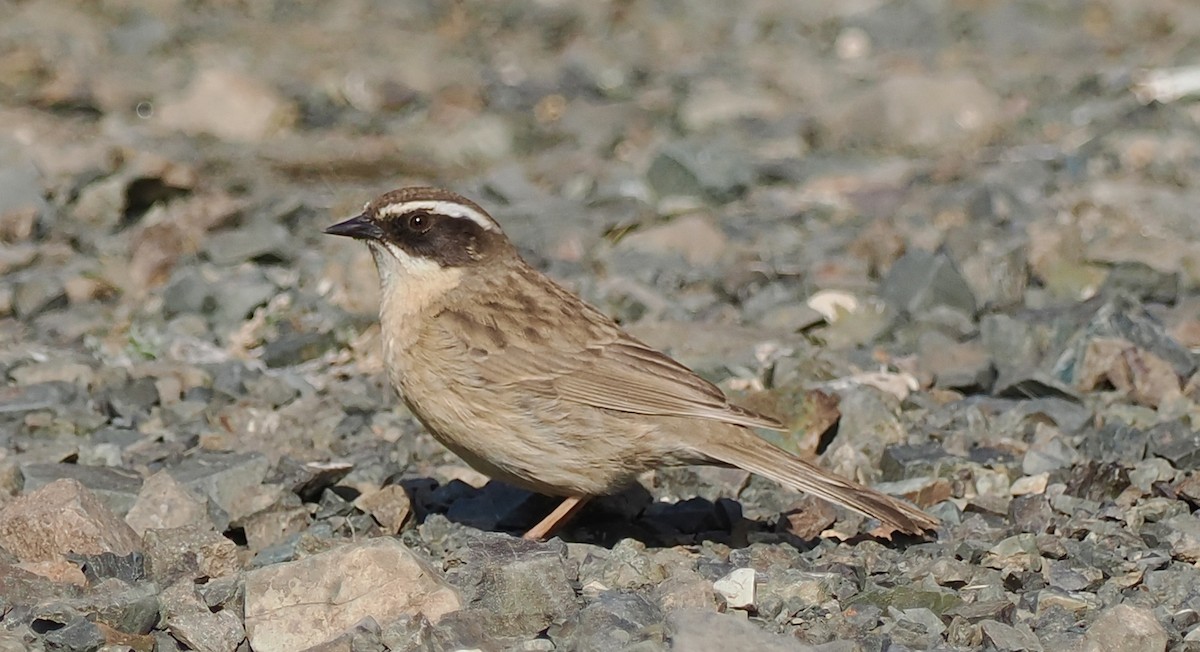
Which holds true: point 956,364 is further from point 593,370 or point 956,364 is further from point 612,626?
point 612,626

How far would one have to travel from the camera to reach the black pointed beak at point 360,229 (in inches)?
297

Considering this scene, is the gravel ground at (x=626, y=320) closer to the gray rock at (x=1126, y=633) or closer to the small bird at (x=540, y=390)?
the gray rock at (x=1126, y=633)

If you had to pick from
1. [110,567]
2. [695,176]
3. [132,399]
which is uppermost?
[110,567]

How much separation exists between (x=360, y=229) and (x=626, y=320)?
2.95 m

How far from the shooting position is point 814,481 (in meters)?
6.97

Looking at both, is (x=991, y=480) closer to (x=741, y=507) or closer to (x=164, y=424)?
(x=741, y=507)

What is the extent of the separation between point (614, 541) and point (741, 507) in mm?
621

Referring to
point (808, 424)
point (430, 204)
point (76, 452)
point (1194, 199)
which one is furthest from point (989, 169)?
point (76, 452)

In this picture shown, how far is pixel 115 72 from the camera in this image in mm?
16516

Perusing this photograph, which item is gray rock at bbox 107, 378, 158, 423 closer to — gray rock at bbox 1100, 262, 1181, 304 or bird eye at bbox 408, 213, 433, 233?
bird eye at bbox 408, 213, 433, 233

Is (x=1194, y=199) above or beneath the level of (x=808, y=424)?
beneath

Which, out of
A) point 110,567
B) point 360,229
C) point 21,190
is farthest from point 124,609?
point 21,190

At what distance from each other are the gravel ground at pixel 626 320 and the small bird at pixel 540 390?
13.3 inches

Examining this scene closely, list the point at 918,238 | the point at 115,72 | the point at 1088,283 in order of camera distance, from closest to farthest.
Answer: the point at 1088,283 < the point at 918,238 < the point at 115,72
